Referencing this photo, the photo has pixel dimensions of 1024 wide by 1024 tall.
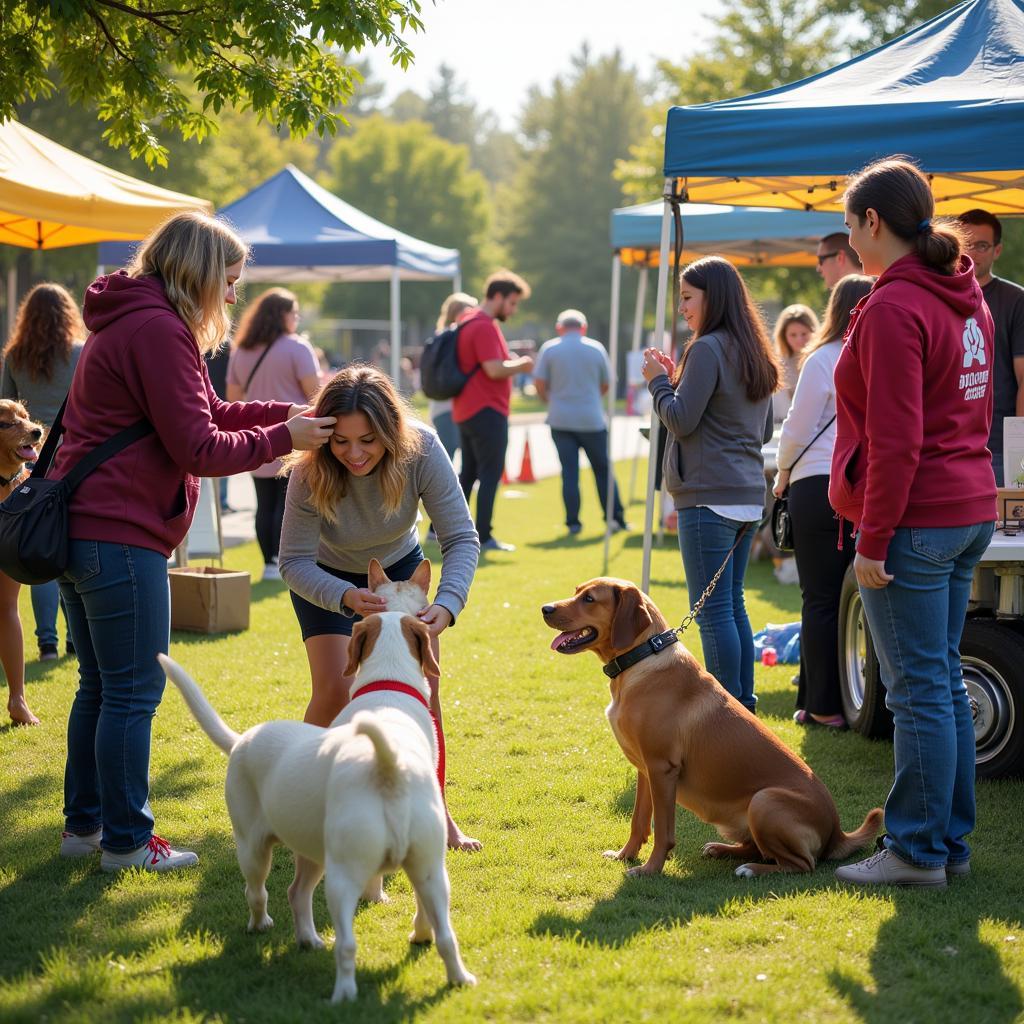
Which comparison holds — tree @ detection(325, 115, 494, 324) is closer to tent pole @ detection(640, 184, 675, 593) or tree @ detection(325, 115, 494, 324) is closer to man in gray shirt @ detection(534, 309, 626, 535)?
man in gray shirt @ detection(534, 309, 626, 535)

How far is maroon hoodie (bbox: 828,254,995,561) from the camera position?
11.8 ft

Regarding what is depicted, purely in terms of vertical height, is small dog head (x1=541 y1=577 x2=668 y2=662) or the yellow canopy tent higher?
the yellow canopy tent

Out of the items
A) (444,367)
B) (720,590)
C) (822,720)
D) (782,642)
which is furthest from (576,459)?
(720,590)

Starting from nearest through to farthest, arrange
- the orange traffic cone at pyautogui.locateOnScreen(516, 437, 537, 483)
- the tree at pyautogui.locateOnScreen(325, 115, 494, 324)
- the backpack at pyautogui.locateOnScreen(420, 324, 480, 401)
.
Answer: the backpack at pyautogui.locateOnScreen(420, 324, 480, 401) → the orange traffic cone at pyautogui.locateOnScreen(516, 437, 537, 483) → the tree at pyautogui.locateOnScreen(325, 115, 494, 324)

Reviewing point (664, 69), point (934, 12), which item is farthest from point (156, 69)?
point (664, 69)

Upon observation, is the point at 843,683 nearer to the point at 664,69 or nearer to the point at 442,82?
the point at 664,69

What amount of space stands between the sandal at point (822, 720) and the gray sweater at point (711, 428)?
4.68 ft

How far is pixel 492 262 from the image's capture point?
56.4 metres

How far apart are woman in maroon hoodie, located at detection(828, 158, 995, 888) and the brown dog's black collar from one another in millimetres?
752

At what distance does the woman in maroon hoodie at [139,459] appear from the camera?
3.68 m

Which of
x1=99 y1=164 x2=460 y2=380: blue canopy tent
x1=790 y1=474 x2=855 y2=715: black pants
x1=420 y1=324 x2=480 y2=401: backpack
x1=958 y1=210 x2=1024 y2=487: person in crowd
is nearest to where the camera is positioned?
x1=958 y1=210 x2=1024 y2=487: person in crowd

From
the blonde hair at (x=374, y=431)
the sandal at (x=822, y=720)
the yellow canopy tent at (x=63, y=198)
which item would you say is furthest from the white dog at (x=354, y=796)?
the yellow canopy tent at (x=63, y=198)

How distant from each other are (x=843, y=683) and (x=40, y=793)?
12.7 ft

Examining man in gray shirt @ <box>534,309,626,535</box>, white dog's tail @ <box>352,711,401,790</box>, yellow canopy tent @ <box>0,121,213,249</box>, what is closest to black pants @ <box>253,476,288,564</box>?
yellow canopy tent @ <box>0,121,213,249</box>
